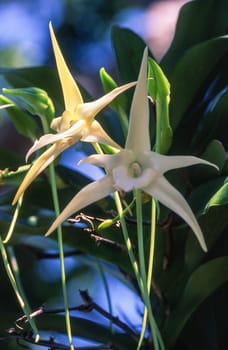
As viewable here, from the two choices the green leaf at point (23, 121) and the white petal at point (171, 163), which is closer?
the white petal at point (171, 163)

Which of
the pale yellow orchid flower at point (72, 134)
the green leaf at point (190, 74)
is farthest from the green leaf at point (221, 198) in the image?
the green leaf at point (190, 74)

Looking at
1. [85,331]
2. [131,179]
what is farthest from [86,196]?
[85,331]

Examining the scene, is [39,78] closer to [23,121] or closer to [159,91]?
[23,121]

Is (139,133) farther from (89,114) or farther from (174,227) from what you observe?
(174,227)

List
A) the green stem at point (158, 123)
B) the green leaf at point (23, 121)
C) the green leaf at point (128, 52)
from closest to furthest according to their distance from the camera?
the green stem at point (158, 123) < the green leaf at point (23, 121) < the green leaf at point (128, 52)

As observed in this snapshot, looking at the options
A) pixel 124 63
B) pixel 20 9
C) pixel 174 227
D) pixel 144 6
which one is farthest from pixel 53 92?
pixel 20 9

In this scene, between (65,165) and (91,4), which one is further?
(91,4)

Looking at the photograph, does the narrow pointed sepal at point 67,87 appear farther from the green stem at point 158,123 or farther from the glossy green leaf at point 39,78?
the glossy green leaf at point 39,78
